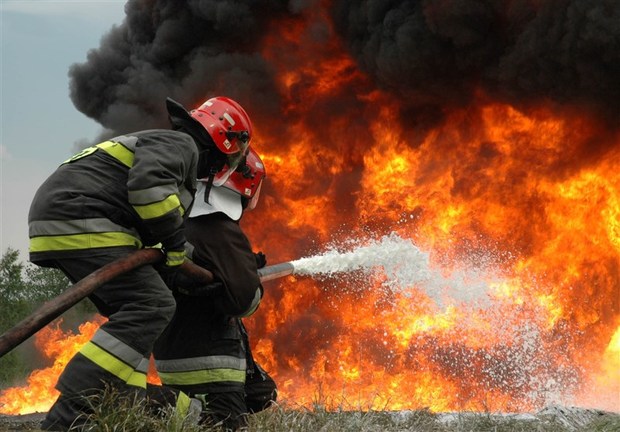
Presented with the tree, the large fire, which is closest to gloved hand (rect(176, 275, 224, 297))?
the large fire

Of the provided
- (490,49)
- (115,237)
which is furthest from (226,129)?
(490,49)

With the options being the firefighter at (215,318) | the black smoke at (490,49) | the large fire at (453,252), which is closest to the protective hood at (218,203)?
the firefighter at (215,318)

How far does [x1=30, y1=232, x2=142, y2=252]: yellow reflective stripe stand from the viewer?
12.5 feet

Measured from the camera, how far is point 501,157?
35.1 feet

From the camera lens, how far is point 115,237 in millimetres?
3865

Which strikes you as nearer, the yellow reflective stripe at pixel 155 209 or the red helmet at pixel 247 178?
the yellow reflective stripe at pixel 155 209

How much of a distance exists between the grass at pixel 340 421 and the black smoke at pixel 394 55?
503 centimetres

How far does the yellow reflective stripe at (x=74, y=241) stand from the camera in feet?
12.5

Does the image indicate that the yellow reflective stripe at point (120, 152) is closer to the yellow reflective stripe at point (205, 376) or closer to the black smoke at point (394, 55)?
the yellow reflective stripe at point (205, 376)

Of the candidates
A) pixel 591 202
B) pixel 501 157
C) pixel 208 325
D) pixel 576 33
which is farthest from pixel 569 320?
pixel 208 325

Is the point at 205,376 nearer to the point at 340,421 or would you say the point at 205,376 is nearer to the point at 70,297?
the point at 340,421

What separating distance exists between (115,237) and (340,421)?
5.77ft

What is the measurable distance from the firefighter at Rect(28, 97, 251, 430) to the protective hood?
0.55 meters

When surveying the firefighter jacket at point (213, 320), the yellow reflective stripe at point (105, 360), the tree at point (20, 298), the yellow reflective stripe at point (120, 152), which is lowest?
the tree at point (20, 298)
